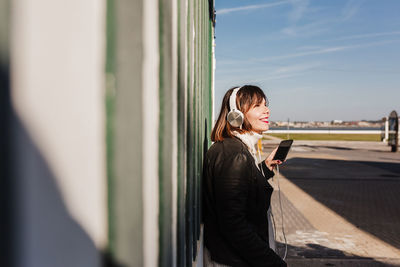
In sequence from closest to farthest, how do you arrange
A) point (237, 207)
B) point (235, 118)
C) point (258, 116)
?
point (237, 207), point (235, 118), point (258, 116)

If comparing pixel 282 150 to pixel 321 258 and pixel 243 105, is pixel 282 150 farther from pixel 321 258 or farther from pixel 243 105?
pixel 321 258

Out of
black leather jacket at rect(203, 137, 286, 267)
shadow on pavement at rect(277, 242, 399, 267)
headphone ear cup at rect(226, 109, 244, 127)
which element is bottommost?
shadow on pavement at rect(277, 242, 399, 267)

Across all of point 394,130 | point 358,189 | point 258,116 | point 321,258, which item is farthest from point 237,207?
point 394,130

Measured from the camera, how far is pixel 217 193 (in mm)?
1951

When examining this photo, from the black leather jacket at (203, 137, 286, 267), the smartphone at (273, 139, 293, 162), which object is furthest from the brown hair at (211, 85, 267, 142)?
the smartphone at (273, 139, 293, 162)

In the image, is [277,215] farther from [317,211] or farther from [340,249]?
[340,249]

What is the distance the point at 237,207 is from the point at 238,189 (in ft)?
0.31

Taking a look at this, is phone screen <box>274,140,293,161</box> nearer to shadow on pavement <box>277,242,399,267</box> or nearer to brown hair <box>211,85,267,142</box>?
brown hair <box>211,85,267,142</box>

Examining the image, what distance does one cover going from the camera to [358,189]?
9719mm

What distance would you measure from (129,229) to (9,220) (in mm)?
226

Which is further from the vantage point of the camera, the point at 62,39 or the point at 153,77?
the point at 153,77

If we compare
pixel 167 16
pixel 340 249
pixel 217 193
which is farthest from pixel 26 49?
pixel 340 249

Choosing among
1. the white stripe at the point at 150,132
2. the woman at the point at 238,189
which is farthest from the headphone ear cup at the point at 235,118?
the white stripe at the point at 150,132

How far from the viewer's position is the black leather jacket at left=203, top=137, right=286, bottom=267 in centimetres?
187
